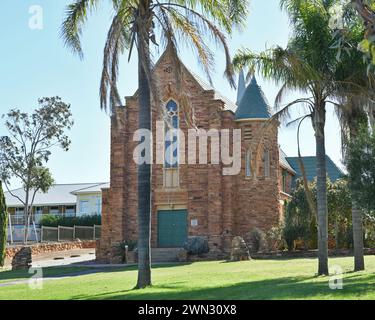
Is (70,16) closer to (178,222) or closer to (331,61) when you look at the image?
(331,61)

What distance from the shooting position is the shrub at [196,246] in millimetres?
31781

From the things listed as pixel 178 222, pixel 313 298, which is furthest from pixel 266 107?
pixel 313 298

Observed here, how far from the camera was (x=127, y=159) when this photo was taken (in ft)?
115

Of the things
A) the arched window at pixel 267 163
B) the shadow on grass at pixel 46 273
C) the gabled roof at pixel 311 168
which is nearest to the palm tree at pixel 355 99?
the shadow on grass at pixel 46 273

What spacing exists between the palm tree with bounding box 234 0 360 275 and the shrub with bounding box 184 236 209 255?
13333 millimetres

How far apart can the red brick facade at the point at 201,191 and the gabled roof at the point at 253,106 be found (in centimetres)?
41

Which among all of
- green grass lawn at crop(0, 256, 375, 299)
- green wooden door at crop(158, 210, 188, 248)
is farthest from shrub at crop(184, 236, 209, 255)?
green grass lawn at crop(0, 256, 375, 299)

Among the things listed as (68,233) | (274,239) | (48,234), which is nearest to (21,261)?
(274,239)

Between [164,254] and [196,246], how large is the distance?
1.99 metres

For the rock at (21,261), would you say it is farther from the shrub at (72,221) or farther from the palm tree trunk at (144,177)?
the shrub at (72,221)

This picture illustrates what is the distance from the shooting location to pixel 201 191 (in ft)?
112

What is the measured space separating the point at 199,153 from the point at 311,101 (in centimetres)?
1533
